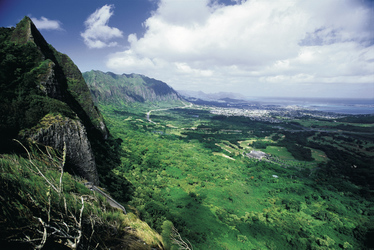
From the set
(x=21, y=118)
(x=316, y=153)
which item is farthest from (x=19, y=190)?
(x=316, y=153)

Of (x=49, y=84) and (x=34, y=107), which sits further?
(x=49, y=84)

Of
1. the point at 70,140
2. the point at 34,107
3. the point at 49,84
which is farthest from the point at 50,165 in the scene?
the point at 49,84

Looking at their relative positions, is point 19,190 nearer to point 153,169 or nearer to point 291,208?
point 153,169

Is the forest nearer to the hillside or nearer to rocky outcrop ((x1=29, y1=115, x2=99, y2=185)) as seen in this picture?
the hillside

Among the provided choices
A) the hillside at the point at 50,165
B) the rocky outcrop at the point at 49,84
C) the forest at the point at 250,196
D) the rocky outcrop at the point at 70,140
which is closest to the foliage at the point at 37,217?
the hillside at the point at 50,165

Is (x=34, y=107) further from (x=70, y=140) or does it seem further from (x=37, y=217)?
(x=37, y=217)
